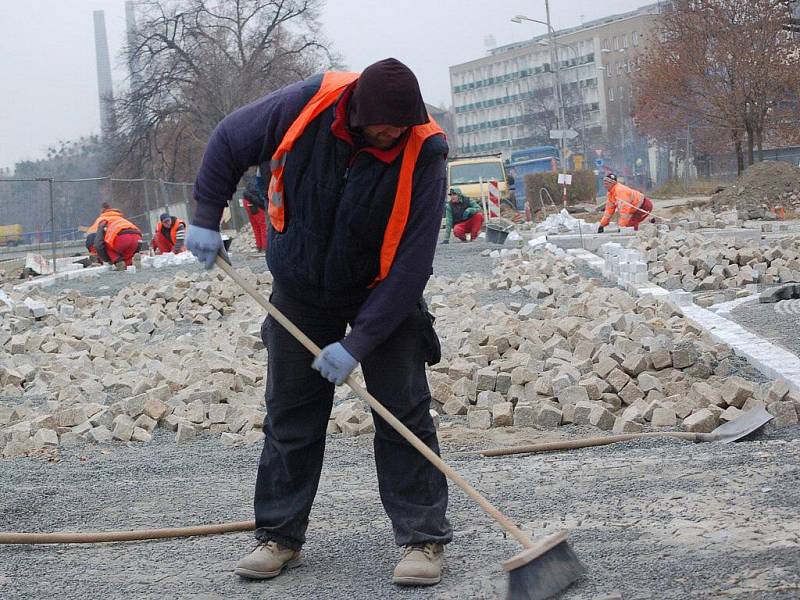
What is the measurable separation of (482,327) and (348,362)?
206 inches

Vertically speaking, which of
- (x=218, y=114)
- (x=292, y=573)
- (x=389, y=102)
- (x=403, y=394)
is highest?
(x=218, y=114)

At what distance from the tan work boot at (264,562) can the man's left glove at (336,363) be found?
653 mm

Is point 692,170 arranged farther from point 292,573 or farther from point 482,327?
point 292,573

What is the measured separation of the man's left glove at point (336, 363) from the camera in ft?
11.5

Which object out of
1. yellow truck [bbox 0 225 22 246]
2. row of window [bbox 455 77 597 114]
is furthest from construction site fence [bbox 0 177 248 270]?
row of window [bbox 455 77 597 114]

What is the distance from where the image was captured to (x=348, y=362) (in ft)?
11.5

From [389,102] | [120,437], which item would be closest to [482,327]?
[120,437]

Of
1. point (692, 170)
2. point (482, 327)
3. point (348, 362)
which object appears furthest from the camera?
point (692, 170)

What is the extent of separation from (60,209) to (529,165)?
2580 cm

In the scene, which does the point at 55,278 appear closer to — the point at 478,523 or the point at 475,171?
the point at 475,171

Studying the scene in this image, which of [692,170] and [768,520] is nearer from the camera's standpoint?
[768,520]

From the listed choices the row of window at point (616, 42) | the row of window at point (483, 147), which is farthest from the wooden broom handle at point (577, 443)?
the row of window at point (483, 147)

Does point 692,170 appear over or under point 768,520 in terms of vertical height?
over

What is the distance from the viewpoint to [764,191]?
2884cm
